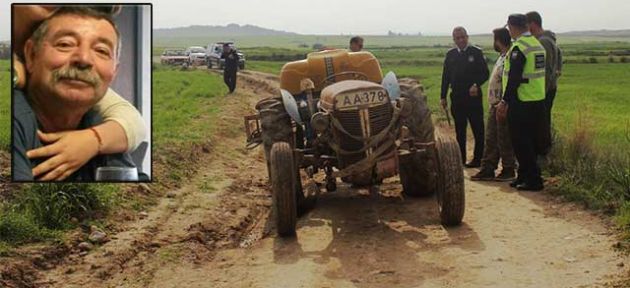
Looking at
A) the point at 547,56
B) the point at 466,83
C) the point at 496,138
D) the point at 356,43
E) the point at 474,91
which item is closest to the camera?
the point at 547,56

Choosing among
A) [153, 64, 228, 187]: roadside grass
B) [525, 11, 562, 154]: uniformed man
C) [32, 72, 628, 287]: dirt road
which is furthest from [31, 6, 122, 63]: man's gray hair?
[525, 11, 562, 154]: uniformed man

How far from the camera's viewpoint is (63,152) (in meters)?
6.07

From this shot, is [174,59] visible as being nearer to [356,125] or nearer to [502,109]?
[502,109]

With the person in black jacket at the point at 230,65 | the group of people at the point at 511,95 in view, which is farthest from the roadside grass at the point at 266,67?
the group of people at the point at 511,95

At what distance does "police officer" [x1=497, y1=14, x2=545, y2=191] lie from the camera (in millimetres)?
9422

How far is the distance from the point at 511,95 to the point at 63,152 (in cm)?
546

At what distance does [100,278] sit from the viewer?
6.82 metres

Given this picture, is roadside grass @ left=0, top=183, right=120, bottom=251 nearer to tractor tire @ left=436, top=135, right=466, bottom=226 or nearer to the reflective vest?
tractor tire @ left=436, top=135, right=466, bottom=226

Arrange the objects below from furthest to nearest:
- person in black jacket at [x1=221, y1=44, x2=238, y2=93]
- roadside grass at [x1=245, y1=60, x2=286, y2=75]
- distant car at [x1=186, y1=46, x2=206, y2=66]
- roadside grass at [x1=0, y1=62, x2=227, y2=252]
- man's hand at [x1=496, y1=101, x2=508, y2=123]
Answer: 1. distant car at [x1=186, y1=46, x2=206, y2=66]
2. roadside grass at [x1=245, y1=60, x2=286, y2=75]
3. person in black jacket at [x1=221, y1=44, x2=238, y2=93]
4. man's hand at [x1=496, y1=101, x2=508, y2=123]
5. roadside grass at [x1=0, y1=62, x2=227, y2=252]

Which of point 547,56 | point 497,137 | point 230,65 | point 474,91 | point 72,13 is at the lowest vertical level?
point 497,137

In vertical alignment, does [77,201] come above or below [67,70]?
below

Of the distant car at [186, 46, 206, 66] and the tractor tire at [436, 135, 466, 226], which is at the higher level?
the tractor tire at [436, 135, 466, 226]

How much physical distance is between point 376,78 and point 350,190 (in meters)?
1.49

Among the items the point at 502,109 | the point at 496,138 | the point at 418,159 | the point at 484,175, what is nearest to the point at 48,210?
the point at 418,159
